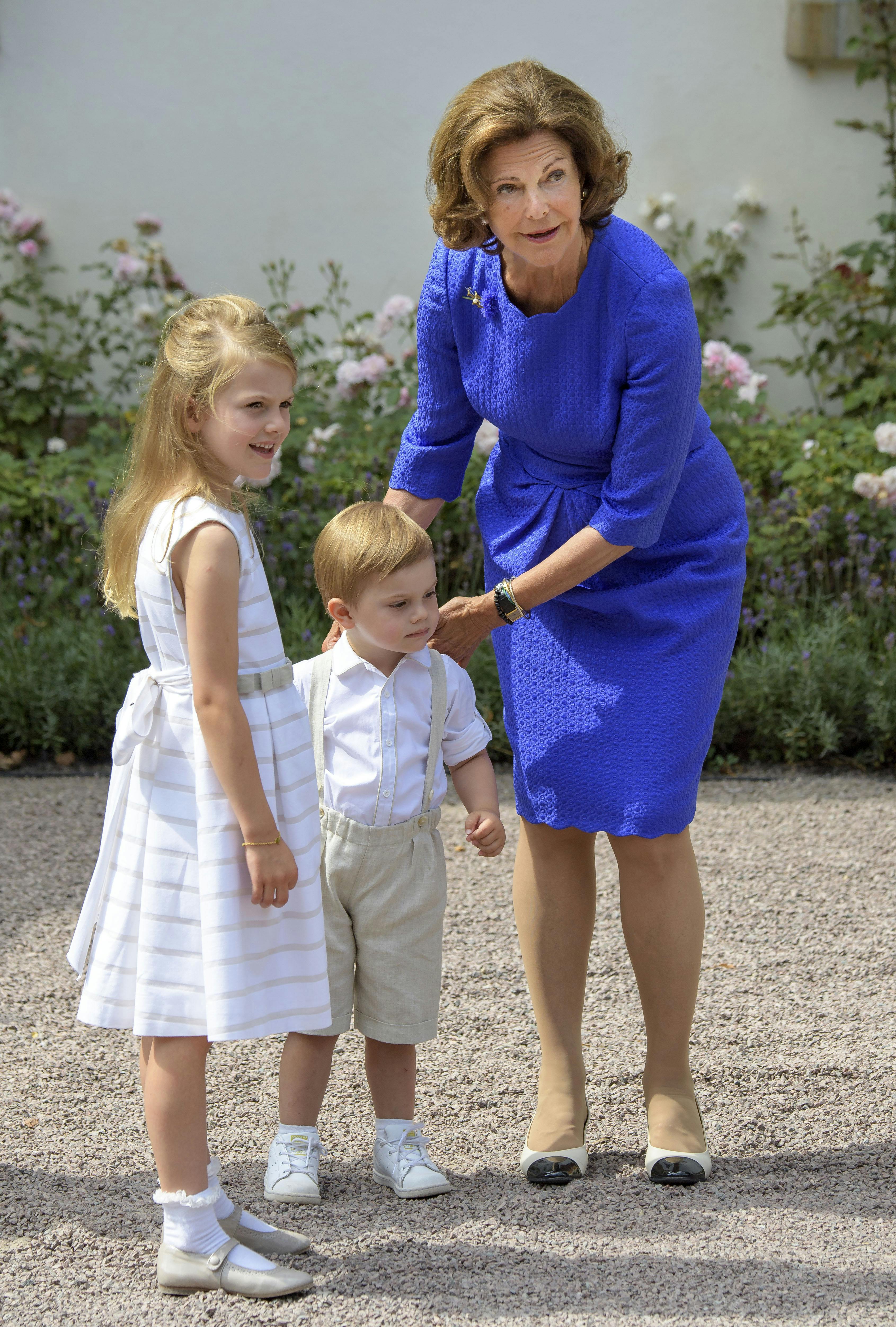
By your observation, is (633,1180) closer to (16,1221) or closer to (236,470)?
(16,1221)

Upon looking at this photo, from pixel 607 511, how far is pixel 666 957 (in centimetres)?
75

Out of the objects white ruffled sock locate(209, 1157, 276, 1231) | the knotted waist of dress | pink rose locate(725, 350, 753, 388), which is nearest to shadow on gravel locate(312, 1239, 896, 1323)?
white ruffled sock locate(209, 1157, 276, 1231)

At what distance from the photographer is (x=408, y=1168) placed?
82.3 inches

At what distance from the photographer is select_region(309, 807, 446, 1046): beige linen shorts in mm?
2029

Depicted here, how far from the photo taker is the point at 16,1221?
205 centimetres

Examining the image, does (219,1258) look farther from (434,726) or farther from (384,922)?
(434,726)

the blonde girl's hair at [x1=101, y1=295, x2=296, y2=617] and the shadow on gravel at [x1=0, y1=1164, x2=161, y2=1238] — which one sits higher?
the blonde girl's hair at [x1=101, y1=295, x2=296, y2=617]

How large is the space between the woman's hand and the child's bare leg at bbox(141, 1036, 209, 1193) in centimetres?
72

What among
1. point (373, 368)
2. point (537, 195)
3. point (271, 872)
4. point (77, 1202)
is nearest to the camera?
point (271, 872)

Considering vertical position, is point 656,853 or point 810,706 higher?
point 810,706

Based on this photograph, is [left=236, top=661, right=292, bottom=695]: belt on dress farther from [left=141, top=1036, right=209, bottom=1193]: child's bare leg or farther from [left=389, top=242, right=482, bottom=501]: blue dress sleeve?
[left=389, top=242, right=482, bottom=501]: blue dress sleeve

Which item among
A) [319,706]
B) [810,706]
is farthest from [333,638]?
[810,706]

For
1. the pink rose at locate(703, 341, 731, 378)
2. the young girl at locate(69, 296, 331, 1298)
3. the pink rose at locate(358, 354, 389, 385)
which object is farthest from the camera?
the pink rose at locate(703, 341, 731, 378)

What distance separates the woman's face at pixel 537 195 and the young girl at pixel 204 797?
0.39 m
